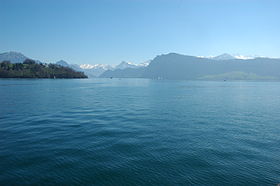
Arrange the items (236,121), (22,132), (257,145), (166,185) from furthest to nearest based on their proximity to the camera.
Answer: (236,121) → (22,132) → (257,145) → (166,185)

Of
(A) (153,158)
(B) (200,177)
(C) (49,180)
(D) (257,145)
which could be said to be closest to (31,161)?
(C) (49,180)

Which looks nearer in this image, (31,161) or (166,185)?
(166,185)

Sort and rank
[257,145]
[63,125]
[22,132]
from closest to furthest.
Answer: [257,145] < [22,132] < [63,125]

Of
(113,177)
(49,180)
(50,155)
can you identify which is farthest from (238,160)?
(50,155)

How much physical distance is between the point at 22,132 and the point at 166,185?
27314mm

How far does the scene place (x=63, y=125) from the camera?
3706 cm

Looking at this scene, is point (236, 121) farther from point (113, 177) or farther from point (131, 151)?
point (113, 177)

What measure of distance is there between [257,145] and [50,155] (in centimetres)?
2874

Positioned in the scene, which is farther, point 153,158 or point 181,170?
point 153,158

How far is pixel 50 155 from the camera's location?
74.8ft

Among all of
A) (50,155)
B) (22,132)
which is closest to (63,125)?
(22,132)

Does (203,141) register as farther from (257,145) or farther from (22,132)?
(22,132)

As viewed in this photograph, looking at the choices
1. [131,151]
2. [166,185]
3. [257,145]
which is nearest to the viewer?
[166,185]

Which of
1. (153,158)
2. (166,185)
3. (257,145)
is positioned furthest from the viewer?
(257,145)
